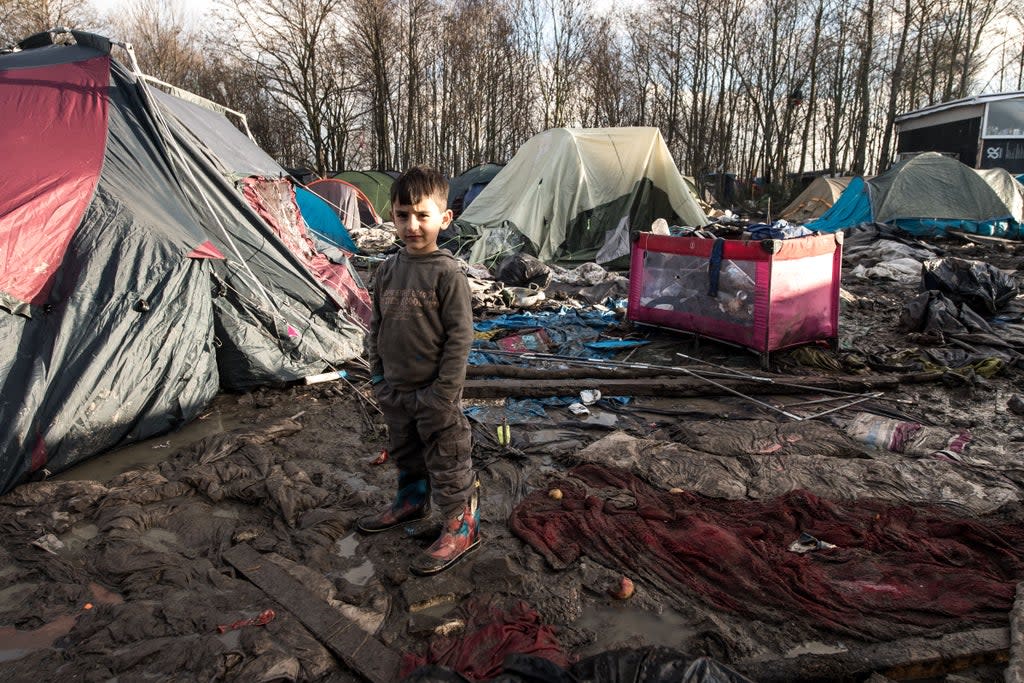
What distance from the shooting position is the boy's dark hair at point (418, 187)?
8.86 ft

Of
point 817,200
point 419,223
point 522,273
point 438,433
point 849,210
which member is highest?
point 817,200

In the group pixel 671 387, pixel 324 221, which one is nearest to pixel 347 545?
pixel 671 387

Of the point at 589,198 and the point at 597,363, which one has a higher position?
the point at 589,198

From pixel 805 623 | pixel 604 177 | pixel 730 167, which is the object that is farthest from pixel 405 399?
pixel 730 167

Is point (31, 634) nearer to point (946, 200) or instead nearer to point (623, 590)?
point (623, 590)

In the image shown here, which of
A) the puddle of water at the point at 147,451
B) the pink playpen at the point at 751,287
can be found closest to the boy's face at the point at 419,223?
the puddle of water at the point at 147,451

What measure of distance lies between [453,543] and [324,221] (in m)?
11.3

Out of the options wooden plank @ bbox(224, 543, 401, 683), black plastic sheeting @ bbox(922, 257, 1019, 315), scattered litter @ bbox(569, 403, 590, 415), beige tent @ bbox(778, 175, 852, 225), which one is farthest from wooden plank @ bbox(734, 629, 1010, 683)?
beige tent @ bbox(778, 175, 852, 225)

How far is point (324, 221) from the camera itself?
43.0 ft

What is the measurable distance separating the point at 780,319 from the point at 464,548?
13.0 feet

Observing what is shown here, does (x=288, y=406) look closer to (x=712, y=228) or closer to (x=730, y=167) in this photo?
(x=712, y=228)

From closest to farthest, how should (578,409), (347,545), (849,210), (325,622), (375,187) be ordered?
(325,622) < (347,545) < (578,409) < (849,210) < (375,187)

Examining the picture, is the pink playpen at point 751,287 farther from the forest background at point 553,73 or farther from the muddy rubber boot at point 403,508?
the forest background at point 553,73

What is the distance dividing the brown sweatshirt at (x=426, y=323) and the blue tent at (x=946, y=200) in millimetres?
15270
